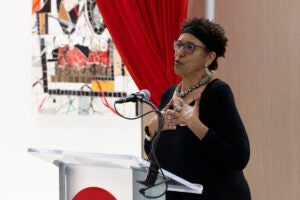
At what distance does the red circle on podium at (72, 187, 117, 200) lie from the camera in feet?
4.22

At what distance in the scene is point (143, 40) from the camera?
261 cm

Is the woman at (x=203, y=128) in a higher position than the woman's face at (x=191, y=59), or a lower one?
A: lower

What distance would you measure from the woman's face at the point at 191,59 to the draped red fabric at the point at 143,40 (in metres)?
0.80

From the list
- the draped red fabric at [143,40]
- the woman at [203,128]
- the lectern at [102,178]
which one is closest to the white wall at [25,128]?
the draped red fabric at [143,40]

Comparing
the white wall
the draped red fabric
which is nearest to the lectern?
the draped red fabric

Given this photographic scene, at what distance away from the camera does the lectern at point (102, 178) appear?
1.26 metres

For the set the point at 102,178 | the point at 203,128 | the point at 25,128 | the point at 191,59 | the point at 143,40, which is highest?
the point at 143,40

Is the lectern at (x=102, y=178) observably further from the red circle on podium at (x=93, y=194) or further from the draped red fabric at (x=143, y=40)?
the draped red fabric at (x=143, y=40)

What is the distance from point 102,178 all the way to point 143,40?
145 centimetres

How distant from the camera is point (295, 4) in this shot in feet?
7.89

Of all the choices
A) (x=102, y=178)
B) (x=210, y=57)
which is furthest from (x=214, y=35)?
(x=102, y=178)

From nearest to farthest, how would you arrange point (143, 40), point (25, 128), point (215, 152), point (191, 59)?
point (215, 152)
point (191, 59)
point (143, 40)
point (25, 128)

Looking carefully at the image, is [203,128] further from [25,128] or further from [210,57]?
[25,128]

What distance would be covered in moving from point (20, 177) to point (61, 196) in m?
1.83
